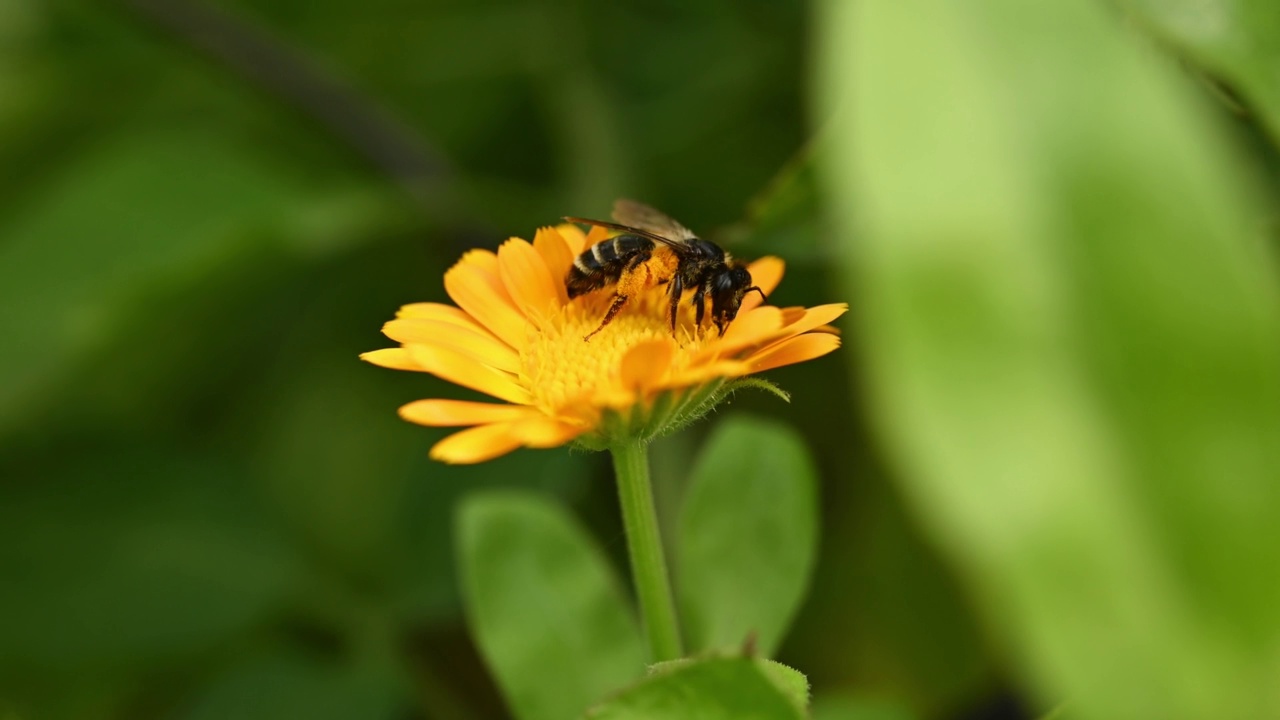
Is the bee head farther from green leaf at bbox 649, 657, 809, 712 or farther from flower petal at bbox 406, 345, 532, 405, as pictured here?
green leaf at bbox 649, 657, 809, 712

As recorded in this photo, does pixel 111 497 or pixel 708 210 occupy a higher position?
pixel 708 210

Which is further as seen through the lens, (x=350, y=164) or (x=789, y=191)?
(x=350, y=164)

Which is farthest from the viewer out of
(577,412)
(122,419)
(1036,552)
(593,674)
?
(122,419)

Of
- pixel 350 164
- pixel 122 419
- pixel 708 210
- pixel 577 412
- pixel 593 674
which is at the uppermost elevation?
pixel 350 164

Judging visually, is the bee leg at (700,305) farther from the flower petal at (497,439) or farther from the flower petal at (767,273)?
the flower petal at (497,439)

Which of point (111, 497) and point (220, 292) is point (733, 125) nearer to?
point (220, 292)

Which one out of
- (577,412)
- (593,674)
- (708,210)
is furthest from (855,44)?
(708,210)
